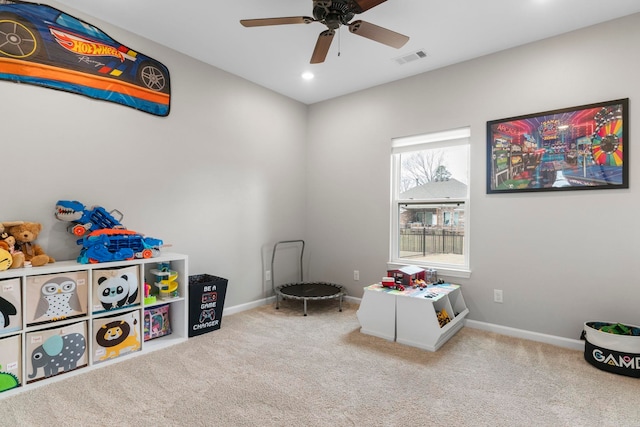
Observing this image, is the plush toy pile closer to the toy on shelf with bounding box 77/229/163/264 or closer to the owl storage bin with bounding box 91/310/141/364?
the toy on shelf with bounding box 77/229/163/264

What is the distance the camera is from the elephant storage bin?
212 centimetres

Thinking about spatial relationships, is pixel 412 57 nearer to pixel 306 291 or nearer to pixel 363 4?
pixel 363 4

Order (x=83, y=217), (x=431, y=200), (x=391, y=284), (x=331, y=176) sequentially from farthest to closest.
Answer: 1. (x=331, y=176)
2. (x=431, y=200)
3. (x=391, y=284)
4. (x=83, y=217)

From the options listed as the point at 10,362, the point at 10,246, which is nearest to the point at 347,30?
the point at 10,246

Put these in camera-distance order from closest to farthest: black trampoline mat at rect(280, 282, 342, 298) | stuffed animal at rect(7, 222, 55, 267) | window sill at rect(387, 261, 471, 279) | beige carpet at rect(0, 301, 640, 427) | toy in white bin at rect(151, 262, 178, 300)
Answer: beige carpet at rect(0, 301, 640, 427), stuffed animal at rect(7, 222, 55, 267), toy in white bin at rect(151, 262, 178, 300), window sill at rect(387, 261, 471, 279), black trampoline mat at rect(280, 282, 342, 298)

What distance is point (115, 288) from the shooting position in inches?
97.6

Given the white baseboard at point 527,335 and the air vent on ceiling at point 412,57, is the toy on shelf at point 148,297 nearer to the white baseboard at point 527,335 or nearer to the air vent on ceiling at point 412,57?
the white baseboard at point 527,335

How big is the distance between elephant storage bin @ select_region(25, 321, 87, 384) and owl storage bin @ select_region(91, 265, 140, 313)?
0.17 meters

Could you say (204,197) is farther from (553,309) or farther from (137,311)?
(553,309)

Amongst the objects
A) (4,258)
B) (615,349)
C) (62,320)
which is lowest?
(615,349)

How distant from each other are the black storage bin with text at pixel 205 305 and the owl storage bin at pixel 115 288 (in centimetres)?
52

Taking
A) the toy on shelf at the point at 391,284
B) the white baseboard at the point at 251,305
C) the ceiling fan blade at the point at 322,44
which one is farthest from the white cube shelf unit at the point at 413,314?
the ceiling fan blade at the point at 322,44

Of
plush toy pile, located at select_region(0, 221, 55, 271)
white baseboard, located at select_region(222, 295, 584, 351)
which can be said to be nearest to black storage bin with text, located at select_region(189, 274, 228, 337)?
white baseboard, located at select_region(222, 295, 584, 351)

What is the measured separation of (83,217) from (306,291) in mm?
2384
